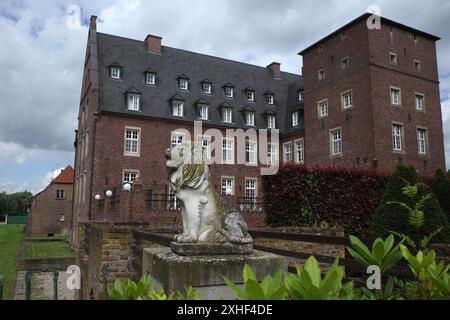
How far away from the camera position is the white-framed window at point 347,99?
86.8 feet

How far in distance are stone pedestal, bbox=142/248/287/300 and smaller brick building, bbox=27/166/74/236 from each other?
47358 mm

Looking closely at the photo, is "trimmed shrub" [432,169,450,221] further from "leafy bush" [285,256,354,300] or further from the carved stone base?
"leafy bush" [285,256,354,300]

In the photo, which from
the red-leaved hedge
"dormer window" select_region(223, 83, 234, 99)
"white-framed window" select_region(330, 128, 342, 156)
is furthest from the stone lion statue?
"dormer window" select_region(223, 83, 234, 99)

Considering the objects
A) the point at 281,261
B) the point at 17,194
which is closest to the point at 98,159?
the point at 281,261

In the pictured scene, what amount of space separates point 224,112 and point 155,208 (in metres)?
15.0

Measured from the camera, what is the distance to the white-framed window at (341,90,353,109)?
26469 mm

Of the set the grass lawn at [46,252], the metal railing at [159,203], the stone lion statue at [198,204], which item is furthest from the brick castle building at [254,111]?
the stone lion statue at [198,204]

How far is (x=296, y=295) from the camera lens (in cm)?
185

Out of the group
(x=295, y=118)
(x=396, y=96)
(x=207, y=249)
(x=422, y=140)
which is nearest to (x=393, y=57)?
(x=396, y=96)

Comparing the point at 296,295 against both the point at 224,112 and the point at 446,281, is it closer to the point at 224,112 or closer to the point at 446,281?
the point at 446,281

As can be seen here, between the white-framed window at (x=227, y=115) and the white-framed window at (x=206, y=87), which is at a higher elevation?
the white-framed window at (x=206, y=87)

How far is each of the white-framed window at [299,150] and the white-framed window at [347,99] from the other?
521 cm

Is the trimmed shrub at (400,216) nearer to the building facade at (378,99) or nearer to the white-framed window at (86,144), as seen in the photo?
the building facade at (378,99)
